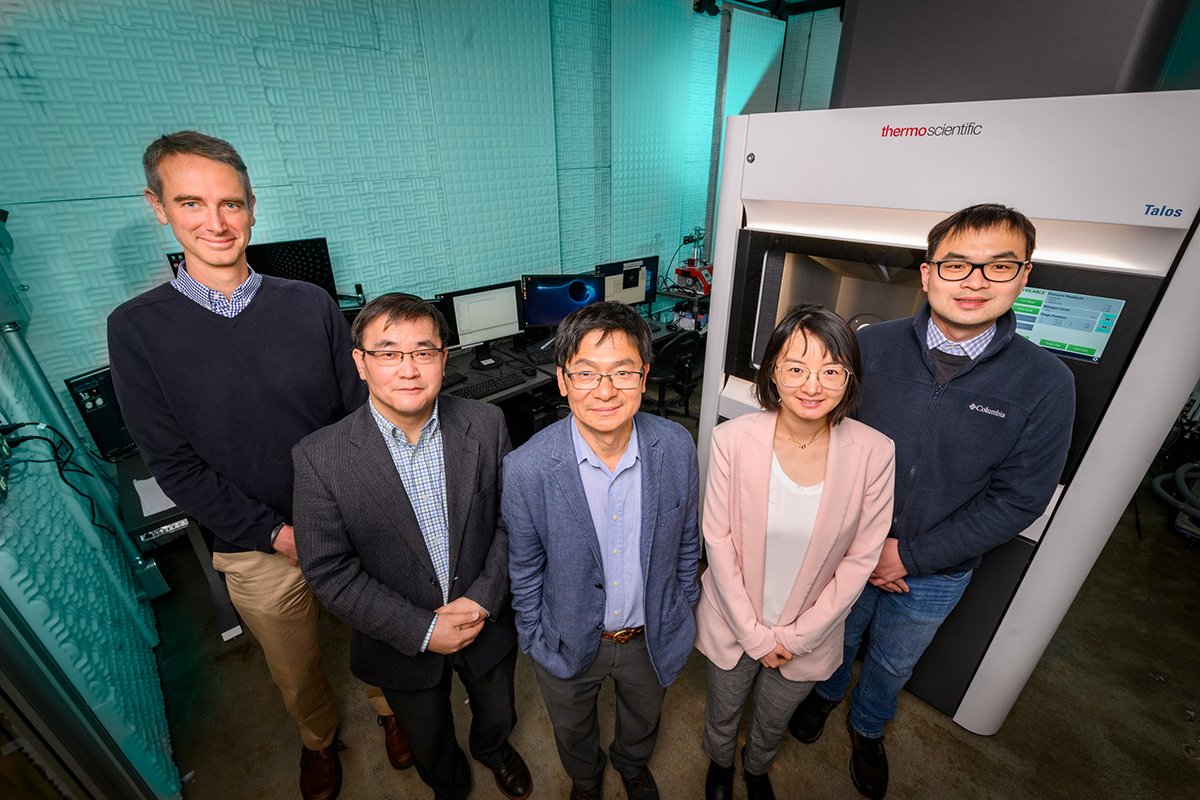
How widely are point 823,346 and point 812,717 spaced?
5.58 ft

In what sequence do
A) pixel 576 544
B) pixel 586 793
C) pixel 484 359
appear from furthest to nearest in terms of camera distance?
pixel 484 359, pixel 586 793, pixel 576 544

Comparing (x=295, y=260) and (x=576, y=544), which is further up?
(x=295, y=260)

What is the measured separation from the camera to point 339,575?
1.38 metres

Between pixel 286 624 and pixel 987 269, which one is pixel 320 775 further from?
pixel 987 269

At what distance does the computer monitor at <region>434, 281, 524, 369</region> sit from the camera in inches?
131

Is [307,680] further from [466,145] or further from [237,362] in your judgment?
[466,145]

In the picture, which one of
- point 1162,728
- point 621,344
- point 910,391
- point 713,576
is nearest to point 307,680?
point 713,576

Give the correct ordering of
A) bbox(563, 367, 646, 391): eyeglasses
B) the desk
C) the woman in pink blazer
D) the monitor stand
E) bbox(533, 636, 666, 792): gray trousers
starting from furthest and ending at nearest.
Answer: the monitor stand < the desk < bbox(533, 636, 666, 792): gray trousers < the woman in pink blazer < bbox(563, 367, 646, 391): eyeglasses

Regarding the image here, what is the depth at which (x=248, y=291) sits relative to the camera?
155 cm

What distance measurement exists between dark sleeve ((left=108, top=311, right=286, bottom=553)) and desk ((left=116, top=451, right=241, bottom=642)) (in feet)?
3.04

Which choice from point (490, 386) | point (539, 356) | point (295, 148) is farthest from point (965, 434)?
point (295, 148)

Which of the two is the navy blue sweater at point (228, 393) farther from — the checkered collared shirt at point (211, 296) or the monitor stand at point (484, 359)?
the monitor stand at point (484, 359)

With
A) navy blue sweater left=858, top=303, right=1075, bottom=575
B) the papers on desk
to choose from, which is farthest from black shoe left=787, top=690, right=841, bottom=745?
the papers on desk

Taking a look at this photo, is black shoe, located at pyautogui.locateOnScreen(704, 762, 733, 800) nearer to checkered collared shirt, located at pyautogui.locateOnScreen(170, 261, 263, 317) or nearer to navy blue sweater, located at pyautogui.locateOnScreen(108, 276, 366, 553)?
navy blue sweater, located at pyautogui.locateOnScreen(108, 276, 366, 553)
